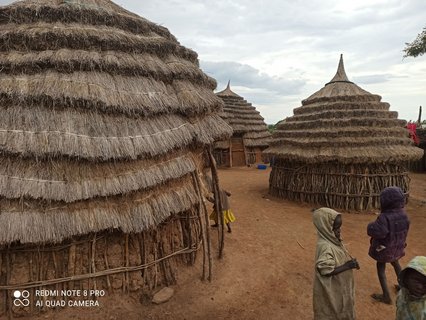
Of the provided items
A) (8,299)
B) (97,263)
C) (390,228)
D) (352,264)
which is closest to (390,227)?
(390,228)

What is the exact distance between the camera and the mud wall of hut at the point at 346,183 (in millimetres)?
10773

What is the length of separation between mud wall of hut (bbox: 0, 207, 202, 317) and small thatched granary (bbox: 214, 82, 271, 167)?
638 inches

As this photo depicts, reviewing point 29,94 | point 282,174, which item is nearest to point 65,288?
point 29,94

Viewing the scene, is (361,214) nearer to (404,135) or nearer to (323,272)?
(404,135)

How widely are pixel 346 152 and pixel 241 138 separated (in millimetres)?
12174

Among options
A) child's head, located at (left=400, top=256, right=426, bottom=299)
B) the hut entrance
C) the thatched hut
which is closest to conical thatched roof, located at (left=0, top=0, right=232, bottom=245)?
the thatched hut

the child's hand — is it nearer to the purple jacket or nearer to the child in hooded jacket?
the child in hooded jacket

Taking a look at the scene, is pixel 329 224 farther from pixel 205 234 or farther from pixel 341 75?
pixel 341 75

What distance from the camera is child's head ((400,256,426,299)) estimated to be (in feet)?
8.74

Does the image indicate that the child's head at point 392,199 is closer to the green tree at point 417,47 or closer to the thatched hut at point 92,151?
the thatched hut at point 92,151

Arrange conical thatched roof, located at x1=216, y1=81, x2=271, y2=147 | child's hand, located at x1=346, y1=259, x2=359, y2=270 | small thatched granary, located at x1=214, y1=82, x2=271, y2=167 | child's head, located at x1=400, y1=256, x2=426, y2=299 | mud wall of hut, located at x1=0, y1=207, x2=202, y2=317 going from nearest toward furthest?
1. child's head, located at x1=400, y1=256, x2=426, y2=299
2. child's hand, located at x1=346, y1=259, x2=359, y2=270
3. mud wall of hut, located at x1=0, y1=207, x2=202, y2=317
4. conical thatched roof, located at x1=216, y1=81, x2=271, y2=147
5. small thatched granary, located at x1=214, y1=82, x2=271, y2=167

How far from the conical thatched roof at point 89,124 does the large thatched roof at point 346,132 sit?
5.83m

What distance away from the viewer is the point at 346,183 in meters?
10.9

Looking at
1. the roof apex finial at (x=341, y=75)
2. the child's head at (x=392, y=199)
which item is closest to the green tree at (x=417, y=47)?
the roof apex finial at (x=341, y=75)
